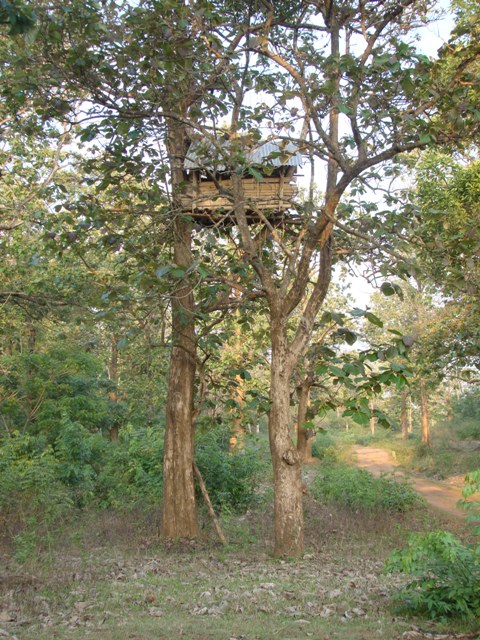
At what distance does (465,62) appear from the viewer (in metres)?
8.66

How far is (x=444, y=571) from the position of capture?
5.75 m

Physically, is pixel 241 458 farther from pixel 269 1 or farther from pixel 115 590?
pixel 269 1

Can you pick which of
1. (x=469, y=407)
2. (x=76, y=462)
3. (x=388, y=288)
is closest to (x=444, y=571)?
(x=388, y=288)

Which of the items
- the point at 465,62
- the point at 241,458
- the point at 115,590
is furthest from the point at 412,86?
the point at 241,458

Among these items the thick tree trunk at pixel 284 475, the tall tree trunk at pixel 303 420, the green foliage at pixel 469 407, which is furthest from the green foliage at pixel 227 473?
the green foliage at pixel 469 407

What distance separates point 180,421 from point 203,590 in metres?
3.99

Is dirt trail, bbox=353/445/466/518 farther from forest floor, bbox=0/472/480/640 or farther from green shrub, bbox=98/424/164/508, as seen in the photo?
green shrub, bbox=98/424/164/508

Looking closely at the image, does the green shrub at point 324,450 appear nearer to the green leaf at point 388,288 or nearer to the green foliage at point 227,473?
the green foliage at point 227,473

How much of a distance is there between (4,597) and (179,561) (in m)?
3.25

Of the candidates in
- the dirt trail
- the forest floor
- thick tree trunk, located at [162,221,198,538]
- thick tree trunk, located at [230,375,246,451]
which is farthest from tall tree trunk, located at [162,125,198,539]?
the dirt trail

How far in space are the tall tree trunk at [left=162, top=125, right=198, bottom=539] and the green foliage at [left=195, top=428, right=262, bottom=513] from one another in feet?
A: 8.26

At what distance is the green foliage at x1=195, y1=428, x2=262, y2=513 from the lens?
1378cm

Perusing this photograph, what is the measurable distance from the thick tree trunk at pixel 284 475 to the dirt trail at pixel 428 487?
9.06ft

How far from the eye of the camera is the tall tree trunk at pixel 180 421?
10883 mm
